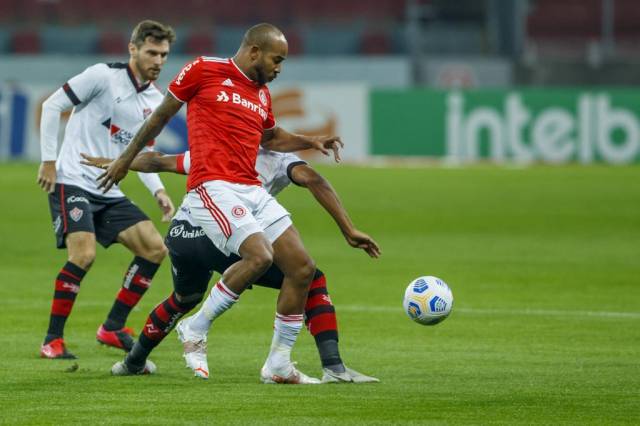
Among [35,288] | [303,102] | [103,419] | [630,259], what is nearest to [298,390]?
[103,419]

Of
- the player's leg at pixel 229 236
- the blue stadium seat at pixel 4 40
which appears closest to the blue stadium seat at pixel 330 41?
the blue stadium seat at pixel 4 40

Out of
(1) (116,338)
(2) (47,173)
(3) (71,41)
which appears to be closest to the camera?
(2) (47,173)

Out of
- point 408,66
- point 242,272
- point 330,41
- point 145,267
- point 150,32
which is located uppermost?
point 330,41

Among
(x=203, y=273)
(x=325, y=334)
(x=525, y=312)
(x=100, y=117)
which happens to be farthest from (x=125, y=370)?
(x=525, y=312)

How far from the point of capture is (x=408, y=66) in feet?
Answer: 120

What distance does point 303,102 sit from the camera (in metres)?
32.7

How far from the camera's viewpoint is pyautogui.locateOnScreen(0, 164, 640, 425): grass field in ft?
22.3

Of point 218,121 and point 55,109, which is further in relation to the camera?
point 55,109

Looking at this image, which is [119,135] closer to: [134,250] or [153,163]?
[134,250]

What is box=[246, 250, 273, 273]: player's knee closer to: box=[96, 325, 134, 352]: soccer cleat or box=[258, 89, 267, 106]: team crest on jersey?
box=[258, 89, 267, 106]: team crest on jersey

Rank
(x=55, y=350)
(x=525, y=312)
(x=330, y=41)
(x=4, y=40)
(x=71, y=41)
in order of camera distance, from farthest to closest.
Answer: (x=330, y=41) → (x=71, y=41) → (x=4, y=40) → (x=525, y=312) → (x=55, y=350)

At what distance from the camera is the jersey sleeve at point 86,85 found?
9.47 metres

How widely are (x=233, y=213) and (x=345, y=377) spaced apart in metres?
1.20

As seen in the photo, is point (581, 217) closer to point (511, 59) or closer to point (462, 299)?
point (462, 299)
